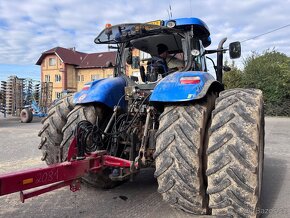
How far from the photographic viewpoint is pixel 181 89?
322cm

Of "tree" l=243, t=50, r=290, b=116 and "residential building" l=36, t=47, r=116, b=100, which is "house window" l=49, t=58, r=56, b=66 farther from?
"tree" l=243, t=50, r=290, b=116

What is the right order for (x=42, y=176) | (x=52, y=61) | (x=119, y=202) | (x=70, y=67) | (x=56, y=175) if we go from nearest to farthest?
(x=42, y=176)
(x=56, y=175)
(x=119, y=202)
(x=70, y=67)
(x=52, y=61)

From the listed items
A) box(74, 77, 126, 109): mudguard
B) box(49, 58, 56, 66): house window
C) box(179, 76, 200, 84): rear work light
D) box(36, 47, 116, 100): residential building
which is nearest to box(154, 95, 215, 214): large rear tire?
box(179, 76, 200, 84): rear work light

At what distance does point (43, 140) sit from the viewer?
439 cm

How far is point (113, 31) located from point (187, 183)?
239 cm

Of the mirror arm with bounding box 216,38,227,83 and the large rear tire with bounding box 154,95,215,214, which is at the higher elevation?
the mirror arm with bounding box 216,38,227,83

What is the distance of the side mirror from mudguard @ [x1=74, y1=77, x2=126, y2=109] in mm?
1800

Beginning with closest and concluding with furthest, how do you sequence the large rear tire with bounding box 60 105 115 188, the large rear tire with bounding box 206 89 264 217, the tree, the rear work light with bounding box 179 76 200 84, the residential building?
the large rear tire with bounding box 206 89 264 217, the rear work light with bounding box 179 76 200 84, the large rear tire with bounding box 60 105 115 188, the tree, the residential building

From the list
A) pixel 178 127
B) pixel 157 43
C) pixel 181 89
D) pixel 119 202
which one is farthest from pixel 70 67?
pixel 178 127

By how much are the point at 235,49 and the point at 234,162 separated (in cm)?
256

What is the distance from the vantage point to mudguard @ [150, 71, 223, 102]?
3.14 meters

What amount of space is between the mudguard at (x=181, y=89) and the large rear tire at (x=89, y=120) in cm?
111

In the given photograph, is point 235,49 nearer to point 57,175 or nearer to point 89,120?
point 89,120

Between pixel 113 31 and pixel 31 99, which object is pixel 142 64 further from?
pixel 31 99
